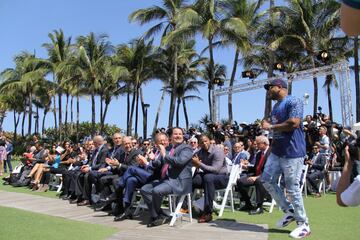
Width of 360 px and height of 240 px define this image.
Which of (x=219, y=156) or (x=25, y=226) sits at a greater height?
(x=219, y=156)

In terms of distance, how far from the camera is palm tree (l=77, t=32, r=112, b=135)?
33094 mm

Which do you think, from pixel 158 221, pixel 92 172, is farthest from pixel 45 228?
pixel 92 172

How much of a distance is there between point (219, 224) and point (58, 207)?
3.66 m

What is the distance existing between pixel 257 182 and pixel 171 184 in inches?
72.1

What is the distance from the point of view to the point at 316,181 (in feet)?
33.4

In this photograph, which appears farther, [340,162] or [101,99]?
[101,99]

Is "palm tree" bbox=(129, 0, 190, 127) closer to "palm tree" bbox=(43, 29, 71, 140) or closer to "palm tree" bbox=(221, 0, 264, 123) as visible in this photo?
"palm tree" bbox=(221, 0, 264, 123)

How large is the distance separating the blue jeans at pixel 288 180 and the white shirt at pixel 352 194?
329cm

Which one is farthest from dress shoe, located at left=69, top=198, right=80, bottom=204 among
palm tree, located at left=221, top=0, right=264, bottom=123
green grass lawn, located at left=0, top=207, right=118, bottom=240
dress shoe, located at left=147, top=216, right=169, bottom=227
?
palm tree, located at left=221, top=0, right=264, bottom=123

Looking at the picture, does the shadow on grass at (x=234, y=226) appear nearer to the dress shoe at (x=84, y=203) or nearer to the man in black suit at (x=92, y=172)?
the man in black suit at (x=92, y=172)

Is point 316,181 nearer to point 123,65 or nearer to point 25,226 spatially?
point 25,226

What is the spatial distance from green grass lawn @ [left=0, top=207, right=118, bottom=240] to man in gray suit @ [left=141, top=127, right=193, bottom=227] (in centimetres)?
68

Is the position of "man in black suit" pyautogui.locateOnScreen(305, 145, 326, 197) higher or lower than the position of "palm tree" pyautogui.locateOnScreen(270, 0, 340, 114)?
lower

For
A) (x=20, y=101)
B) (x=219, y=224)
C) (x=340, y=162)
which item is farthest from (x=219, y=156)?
(x=20, y=101)
